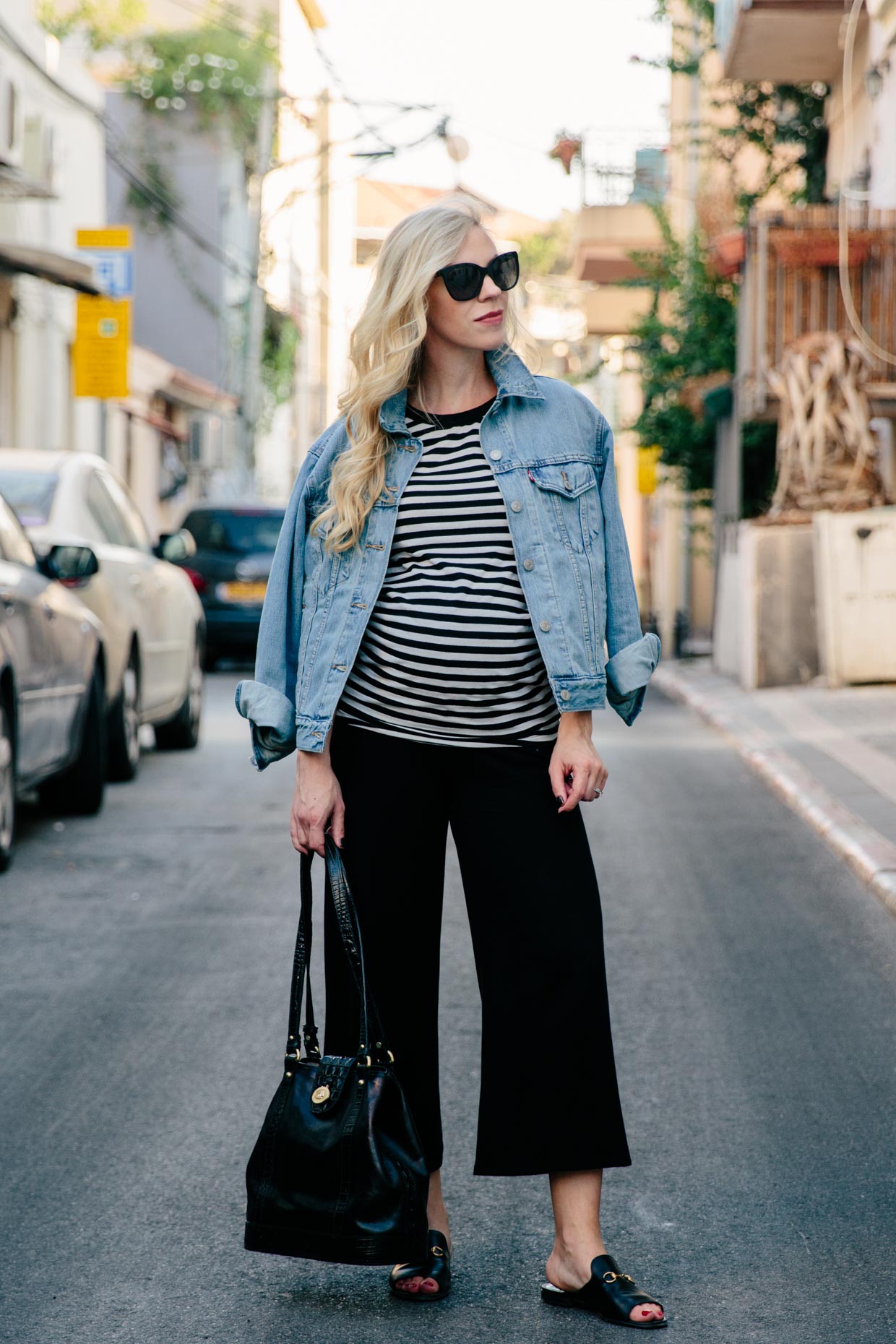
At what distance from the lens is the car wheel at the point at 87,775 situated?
30.1ft

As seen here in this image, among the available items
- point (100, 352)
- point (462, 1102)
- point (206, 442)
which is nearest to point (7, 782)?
point (462, 1102)

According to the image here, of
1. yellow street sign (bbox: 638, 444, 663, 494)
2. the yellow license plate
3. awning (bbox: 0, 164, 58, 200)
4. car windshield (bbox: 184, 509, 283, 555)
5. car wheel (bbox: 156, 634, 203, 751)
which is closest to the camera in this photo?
car wheel (bbox: 156, 634, 203, 751)

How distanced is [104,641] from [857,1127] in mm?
5866

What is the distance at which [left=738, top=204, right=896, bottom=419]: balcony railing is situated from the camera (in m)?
17.8

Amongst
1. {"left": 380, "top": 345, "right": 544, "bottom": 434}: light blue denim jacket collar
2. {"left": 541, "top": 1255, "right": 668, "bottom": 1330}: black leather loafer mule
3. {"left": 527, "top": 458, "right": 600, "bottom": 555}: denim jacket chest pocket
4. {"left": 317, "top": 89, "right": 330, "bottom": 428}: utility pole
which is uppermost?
{"left": 317, "top": 89, "right": 330, "bottom": 428}: utility pole

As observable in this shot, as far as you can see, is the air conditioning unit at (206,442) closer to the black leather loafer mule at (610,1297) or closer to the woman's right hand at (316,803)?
the woman's right hand at (316,803)

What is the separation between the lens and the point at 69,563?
28.1 feet

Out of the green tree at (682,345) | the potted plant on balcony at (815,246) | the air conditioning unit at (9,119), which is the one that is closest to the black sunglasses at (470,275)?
the potted plant on balcony at (815,246)

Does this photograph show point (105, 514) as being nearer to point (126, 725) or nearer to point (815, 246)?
point (126, 725)

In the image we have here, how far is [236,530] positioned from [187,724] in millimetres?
8224

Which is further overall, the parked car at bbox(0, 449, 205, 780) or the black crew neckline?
the parked car at bbox(0, 449, 205, 780)

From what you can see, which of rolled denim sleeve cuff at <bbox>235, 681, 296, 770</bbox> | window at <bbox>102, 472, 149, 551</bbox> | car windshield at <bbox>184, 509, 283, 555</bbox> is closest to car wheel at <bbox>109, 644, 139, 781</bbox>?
window at <bbox>102, 472, 149, 551</bbox>

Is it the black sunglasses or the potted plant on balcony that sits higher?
the potted plant on balcony

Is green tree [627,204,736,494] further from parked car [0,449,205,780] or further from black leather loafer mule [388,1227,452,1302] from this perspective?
black leather loafer mule [388,1227,452,1302]
